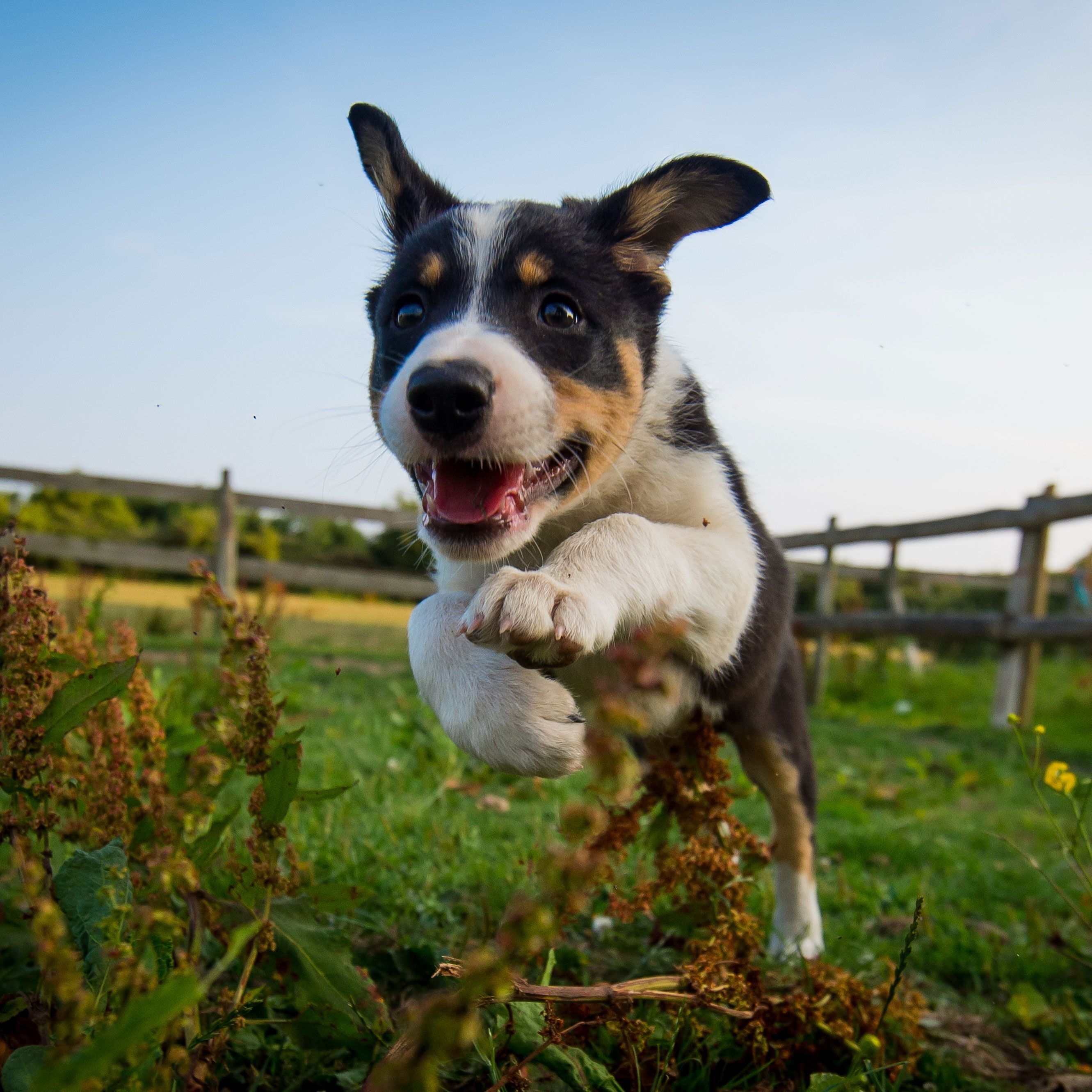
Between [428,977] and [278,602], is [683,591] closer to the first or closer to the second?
[428,977]

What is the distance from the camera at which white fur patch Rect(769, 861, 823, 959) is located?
324 cm

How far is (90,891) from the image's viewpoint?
152 cm

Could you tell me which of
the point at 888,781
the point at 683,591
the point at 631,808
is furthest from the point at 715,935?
the point at 888,781

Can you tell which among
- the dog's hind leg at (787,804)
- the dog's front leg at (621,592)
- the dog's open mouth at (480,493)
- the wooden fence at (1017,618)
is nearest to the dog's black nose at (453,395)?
the dog's open mouth at (480,493)

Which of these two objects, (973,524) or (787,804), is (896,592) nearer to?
(973,524)

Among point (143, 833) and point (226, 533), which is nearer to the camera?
point (143, 833)

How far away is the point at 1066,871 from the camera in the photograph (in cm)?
448

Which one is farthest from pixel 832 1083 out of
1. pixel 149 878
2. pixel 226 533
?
pixel 226 533

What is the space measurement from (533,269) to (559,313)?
132 mm

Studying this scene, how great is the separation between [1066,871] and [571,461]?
3760 millimetres

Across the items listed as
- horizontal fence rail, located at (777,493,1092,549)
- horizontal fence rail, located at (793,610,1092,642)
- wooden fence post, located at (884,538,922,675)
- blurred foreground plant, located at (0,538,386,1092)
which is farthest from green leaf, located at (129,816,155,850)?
wooden fence post, located at (884,538,922,675)

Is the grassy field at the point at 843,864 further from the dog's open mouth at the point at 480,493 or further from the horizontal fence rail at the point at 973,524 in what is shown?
the horizontal fence rail at the point at 973,524

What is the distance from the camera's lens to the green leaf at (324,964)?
1.72m

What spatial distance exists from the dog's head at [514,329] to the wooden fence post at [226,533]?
9343 mm
